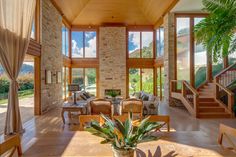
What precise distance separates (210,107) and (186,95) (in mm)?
1180

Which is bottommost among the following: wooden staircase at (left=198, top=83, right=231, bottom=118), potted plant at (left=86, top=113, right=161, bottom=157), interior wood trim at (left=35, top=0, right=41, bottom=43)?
wooden staircase at (left=198, top=83, right=231, bottom=118)

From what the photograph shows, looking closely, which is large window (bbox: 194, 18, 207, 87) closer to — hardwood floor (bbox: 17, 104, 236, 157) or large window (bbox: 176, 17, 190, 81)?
large window (bbox: 176, 17, 190, 81)

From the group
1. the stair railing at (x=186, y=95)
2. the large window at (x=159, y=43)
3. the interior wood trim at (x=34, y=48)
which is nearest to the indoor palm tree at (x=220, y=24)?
the stair railing at (x=186, y=95)

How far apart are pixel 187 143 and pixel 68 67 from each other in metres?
12.9

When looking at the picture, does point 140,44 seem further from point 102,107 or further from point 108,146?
point 108,146

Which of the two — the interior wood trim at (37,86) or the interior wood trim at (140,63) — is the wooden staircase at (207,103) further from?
the interior wood trim at (37,86)

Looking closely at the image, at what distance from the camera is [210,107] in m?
8.47

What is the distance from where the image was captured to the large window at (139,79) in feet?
48.6

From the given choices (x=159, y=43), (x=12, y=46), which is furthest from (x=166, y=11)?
(x=12, y=46)

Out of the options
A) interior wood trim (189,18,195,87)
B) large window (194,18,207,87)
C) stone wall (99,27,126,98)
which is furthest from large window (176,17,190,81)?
stone wall (99,27,126,98)

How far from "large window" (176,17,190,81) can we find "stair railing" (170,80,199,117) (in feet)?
1.85

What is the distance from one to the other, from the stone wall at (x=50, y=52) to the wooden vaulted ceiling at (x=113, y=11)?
4.06 ft

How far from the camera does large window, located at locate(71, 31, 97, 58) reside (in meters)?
14.9

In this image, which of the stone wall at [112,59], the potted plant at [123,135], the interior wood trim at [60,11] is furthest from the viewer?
the stone wall at [112,59]
